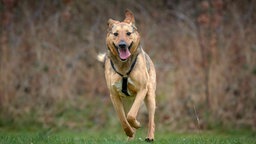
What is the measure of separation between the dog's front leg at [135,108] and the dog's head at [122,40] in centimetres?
53

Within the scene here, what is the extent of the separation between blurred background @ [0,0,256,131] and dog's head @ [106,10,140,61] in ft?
18.0

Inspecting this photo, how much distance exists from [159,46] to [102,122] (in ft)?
8.25

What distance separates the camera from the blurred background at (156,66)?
13.4 m

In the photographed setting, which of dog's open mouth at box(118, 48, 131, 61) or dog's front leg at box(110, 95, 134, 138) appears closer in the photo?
dog's open mouth at box(118, 48, 131, 61)

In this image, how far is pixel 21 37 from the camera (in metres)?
14.6

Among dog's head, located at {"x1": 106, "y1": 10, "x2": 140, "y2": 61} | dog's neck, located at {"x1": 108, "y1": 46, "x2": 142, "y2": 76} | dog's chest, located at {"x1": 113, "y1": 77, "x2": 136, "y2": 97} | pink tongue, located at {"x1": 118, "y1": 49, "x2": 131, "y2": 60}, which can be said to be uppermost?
dog's head, located at {"x1": 106, "y1": 10, "x2": 140, "y2": 61}

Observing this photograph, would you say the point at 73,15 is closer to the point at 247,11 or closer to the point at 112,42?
the point at 247,11

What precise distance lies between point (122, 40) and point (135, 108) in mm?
878

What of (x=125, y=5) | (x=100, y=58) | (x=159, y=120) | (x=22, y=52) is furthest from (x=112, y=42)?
(x=125, y=5)

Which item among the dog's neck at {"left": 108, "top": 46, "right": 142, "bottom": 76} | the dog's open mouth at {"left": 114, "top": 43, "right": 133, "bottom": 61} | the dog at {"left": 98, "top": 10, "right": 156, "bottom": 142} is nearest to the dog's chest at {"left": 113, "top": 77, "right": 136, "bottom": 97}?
the dog at {"left": 98, "top": 10, "right": 156, "bottom": 142}

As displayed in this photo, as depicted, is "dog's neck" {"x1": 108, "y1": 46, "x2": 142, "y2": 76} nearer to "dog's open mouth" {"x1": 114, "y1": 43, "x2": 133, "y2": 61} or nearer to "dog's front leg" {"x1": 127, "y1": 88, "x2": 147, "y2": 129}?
"dog's open mouth" {"x1": 114, "y1": 43, "x2": 133, "y2": 61}

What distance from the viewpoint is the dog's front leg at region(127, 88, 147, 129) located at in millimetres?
7450

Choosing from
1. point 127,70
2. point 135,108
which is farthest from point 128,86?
point 135,108

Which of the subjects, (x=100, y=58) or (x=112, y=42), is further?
(x=100, y=58)
